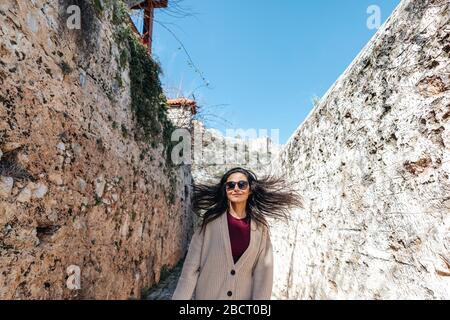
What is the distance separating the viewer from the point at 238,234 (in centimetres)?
203

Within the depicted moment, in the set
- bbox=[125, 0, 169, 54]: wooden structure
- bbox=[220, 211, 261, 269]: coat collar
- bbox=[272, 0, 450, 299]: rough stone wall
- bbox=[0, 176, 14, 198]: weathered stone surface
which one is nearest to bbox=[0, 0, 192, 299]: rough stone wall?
bbox=[0, 176, 14, 198]: weathered stone surface

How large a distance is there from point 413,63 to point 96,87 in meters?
2.85

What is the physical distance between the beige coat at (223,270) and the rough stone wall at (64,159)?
3.64ft

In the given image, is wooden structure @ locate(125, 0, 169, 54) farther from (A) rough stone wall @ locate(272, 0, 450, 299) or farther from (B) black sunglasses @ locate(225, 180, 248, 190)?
(B) black sunglasses @ locate(225, 180, 248, 190)

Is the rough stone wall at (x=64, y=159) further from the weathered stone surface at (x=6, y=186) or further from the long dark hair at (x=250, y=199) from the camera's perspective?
the long dark hair at (x=250, y=199)

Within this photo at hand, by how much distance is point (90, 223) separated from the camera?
9.62 feet

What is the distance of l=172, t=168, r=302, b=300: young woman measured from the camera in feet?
6.25

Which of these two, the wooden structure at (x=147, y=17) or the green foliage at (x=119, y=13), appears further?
the wooden structure at (x=147, y=17)

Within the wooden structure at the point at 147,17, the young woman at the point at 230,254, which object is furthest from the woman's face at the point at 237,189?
the wooden structure at the point at 147,17

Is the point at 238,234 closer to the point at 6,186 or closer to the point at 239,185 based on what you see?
the point at 239,185

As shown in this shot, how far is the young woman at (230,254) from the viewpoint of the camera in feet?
6.25

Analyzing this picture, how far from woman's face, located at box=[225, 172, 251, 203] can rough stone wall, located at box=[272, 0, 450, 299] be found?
3.10 ft

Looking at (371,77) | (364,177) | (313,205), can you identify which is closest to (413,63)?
(371,77)
